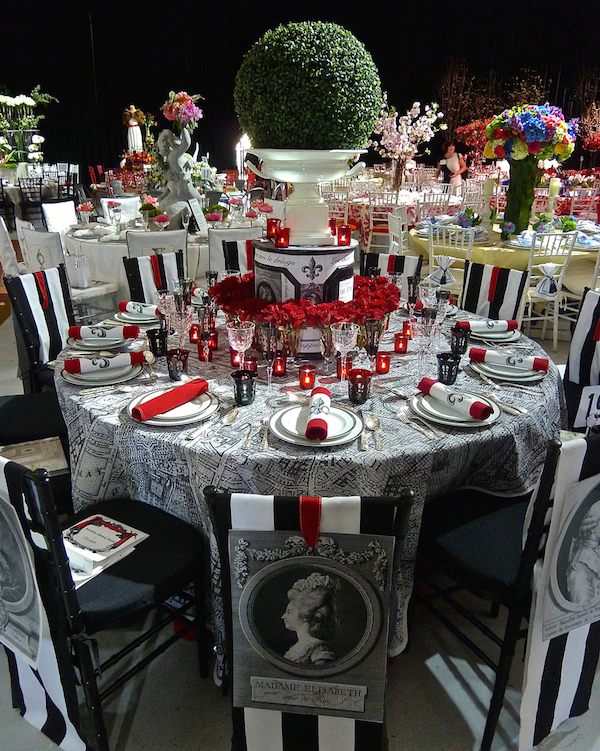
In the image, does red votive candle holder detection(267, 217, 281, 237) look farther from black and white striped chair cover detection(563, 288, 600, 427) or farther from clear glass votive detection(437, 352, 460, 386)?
black and white striped chair cover detection(563, 288, 600, 427)

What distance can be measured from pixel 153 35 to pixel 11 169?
441 centimetres

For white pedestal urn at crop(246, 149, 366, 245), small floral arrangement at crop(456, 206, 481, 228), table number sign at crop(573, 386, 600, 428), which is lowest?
table number sign at crop(573, 386, 600, 428)

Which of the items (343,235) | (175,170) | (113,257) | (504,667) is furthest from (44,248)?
(504,667)

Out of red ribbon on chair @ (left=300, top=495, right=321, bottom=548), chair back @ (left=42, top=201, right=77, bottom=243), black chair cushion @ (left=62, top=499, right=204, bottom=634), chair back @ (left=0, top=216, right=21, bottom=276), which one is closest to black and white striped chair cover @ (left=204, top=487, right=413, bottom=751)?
red ribbon on chair @ (left=300, top=495, right=321, bottom=548)

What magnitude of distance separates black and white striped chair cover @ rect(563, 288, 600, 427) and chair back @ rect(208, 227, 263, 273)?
1.96 metres

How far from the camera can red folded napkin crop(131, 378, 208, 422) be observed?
5.28ft

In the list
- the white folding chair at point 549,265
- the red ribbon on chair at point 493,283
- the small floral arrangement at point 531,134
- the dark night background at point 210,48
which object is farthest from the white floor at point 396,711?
the dark night background at point 210,48

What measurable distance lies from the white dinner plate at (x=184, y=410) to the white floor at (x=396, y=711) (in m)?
0.77

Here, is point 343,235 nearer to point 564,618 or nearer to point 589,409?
point 589,409

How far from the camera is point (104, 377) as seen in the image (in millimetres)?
1915

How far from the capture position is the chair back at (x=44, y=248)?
3918 mm

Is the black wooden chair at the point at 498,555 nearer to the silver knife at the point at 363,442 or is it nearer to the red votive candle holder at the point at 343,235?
the silver knife at the point at 363,442

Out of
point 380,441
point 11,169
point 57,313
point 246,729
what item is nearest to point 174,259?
point 57,313

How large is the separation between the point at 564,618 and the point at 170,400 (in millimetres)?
1173
